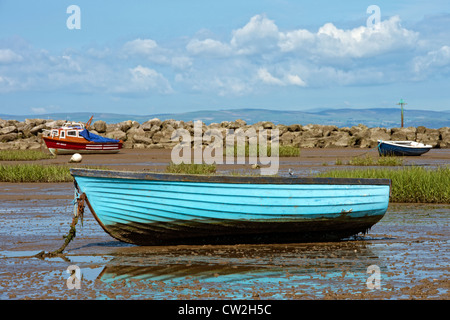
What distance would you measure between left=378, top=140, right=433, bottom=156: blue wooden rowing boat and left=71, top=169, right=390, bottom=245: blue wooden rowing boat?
31.4 m

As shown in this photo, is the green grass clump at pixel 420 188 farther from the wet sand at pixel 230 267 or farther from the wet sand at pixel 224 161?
the wet sand at pixel 224 161

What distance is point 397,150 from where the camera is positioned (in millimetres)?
44562

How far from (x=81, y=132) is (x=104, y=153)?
272 centimetres

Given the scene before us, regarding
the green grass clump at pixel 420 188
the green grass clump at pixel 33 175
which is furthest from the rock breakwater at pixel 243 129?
the green grass clump at pixel 420 188

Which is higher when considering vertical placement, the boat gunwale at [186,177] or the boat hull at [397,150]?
the boat gunwale at [186,177]

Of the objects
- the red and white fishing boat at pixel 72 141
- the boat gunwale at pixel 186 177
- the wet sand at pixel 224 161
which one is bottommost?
the wet sand at pixel 224 161

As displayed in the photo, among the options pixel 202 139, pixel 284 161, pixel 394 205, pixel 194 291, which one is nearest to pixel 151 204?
pixel 194 291

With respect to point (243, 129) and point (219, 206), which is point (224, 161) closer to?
point (243, 129)

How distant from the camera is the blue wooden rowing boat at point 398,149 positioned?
44250 mm

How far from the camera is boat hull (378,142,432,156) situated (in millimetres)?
44250

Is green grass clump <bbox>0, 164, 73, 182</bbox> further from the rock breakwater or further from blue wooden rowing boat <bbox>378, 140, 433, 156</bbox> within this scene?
the rock breakwater

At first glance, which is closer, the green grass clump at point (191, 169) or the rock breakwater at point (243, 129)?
the green grass clump at point (191, 169)

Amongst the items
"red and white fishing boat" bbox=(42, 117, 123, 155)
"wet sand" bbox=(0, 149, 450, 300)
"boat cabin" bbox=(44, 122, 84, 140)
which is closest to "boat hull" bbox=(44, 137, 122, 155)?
"red and white fishing boat" bbox=(42, 117, 123, 155)

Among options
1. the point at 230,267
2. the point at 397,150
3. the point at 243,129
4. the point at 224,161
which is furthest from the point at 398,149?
the point at 230,267
